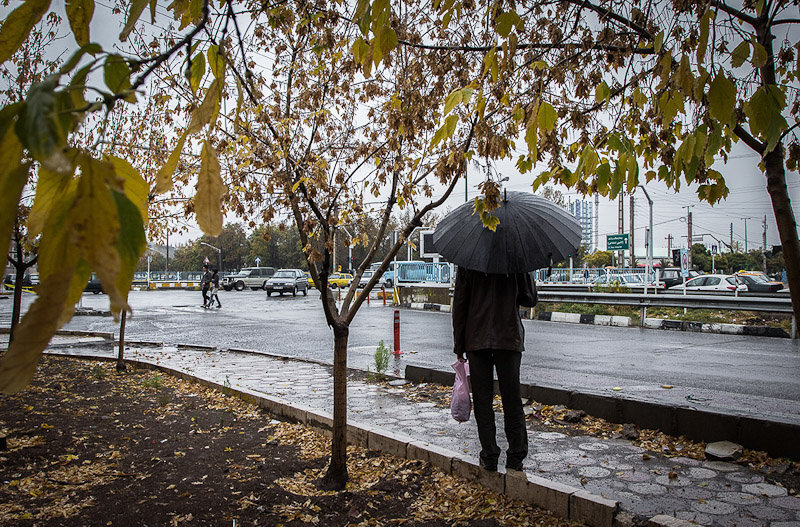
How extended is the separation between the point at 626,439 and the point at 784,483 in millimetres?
1290

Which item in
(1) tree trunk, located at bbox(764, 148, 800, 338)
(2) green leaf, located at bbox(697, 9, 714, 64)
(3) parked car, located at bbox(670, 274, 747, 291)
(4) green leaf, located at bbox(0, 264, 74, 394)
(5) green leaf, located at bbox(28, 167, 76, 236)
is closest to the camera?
(4) green leaf, located at bbox(0, 264, 74, 394)

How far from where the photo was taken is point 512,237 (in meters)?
4.18

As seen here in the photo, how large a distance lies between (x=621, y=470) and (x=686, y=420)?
120 cm

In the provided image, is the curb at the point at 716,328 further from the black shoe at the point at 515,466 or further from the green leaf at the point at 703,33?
the green leaf at the point at 703,33

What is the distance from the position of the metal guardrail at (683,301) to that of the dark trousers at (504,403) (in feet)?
33.6

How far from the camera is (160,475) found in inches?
164

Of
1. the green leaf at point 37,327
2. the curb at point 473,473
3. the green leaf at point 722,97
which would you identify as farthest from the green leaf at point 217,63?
the curb at point 473,473

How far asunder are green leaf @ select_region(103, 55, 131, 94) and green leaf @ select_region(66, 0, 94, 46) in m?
0.18

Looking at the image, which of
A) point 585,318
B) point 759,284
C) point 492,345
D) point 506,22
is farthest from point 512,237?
point 759,284

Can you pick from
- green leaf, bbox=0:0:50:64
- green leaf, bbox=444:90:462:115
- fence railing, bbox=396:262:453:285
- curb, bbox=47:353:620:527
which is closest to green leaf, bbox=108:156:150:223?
green leaf, bbox=0:0:50:64

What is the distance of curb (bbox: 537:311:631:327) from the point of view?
55.2 ft

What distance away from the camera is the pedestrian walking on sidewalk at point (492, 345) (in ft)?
13.2

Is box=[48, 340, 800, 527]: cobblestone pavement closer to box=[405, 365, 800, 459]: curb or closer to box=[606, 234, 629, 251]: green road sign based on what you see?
box=[405, 365, 800, 459]: curb

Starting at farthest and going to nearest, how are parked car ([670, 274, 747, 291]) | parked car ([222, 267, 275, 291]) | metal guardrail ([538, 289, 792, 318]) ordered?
1. parked car ([222, 267, 275, 291])
2. parked car ([670, 274, 747, 291])
3. metal guardrail ([538, 289, 792, 318])
